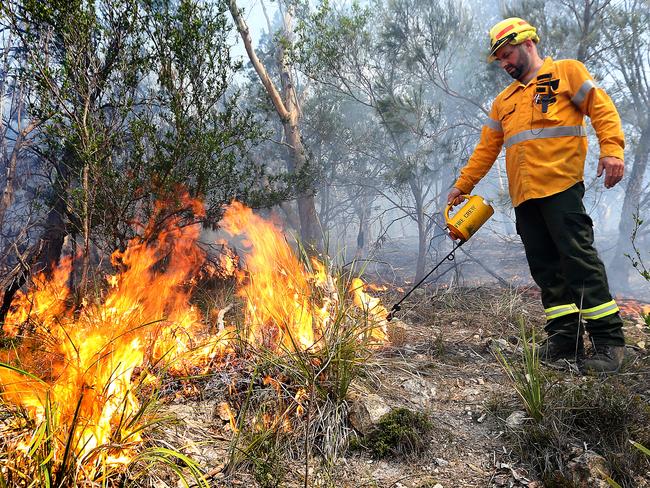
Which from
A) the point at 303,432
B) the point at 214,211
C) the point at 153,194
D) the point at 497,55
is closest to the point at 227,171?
the point at 214,211

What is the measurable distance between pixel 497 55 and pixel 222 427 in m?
2.97

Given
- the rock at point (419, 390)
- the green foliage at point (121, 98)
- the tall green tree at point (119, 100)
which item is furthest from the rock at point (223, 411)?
the green foliage at point (121, 98)

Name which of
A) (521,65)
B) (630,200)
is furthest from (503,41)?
(630,200)

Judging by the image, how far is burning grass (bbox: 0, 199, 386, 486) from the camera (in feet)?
4.78

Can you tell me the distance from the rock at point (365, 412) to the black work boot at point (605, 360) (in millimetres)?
1260

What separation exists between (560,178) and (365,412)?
74.2 inches

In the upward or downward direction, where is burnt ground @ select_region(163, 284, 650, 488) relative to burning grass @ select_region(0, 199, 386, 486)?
downward

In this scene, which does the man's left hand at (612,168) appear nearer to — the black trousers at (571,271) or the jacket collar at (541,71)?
the black trousers at (571,271)

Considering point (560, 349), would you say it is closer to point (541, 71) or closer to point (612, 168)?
point (612, 168)

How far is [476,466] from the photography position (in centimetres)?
185

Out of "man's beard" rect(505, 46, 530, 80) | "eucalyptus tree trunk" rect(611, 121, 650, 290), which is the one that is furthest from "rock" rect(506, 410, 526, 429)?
"eucalyptus tree trunk" rect(611, 121, 650, 290)

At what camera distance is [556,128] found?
8.59 feet

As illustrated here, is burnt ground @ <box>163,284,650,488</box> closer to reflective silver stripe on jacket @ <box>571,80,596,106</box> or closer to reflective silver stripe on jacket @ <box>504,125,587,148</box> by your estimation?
reflective silver stripe on jacket @ <box>504,125,587,148</box>

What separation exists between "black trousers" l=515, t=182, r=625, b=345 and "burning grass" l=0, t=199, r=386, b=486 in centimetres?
126
